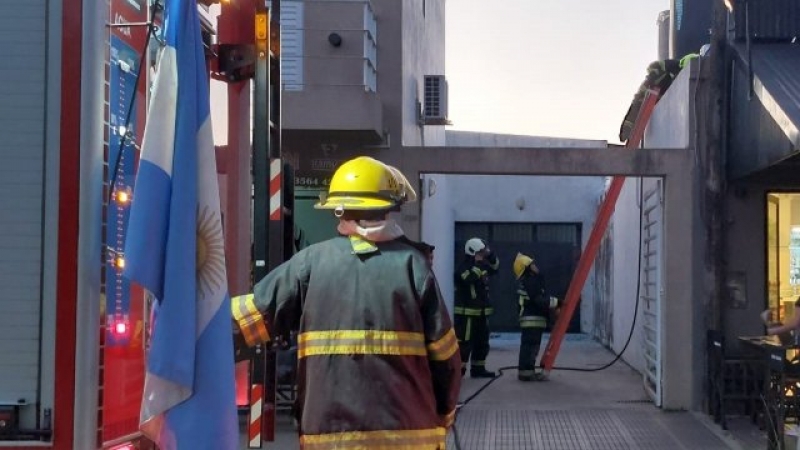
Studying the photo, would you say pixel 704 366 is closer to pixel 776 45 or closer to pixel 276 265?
pixel 776 45

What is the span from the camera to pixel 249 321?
352cm

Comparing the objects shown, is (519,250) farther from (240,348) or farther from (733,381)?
(240,348)

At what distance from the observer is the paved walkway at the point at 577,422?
8.37 metres

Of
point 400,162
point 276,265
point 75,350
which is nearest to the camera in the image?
point 75,350

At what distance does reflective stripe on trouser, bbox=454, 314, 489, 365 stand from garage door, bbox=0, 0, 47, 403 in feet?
32.0

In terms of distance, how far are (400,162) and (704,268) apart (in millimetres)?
3166

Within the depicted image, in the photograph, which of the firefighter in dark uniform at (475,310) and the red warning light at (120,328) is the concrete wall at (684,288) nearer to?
the firefighter in dark uniform at (475,310)

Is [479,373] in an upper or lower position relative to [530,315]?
lower

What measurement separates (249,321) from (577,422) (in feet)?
21.1

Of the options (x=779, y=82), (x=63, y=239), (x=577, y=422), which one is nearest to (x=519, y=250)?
(x=577, y=422)

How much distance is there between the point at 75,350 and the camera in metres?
2.78

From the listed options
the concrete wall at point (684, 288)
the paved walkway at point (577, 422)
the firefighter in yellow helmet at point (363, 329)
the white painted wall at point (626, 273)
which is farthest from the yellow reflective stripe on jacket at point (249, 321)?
the white painted wall at point (626, 273)

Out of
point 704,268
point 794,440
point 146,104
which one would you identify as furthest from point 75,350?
point 704,268

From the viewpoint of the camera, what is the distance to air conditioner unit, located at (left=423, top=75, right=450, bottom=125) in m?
12.1
